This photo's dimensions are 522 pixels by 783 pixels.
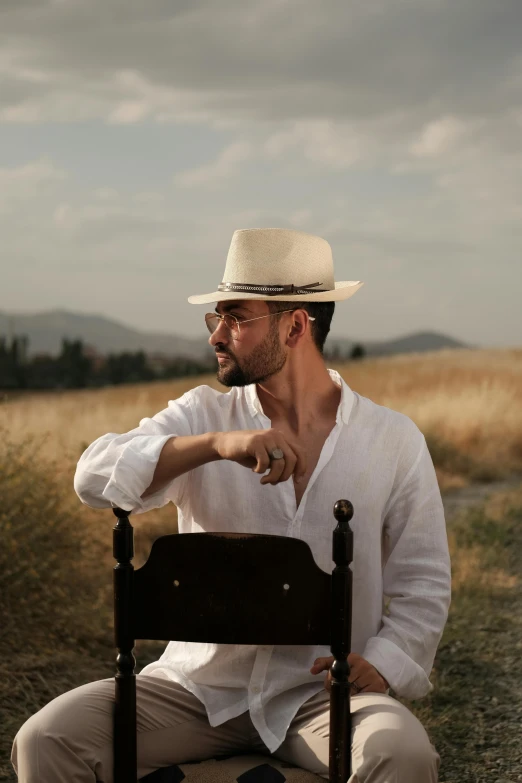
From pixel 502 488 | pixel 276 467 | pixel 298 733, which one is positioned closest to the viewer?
pixel 276 467

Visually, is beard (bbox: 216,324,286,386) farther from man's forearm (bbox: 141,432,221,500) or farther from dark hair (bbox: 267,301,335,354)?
man's forearm (bbox: 141,432,221,500)

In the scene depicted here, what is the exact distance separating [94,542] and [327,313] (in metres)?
3.53

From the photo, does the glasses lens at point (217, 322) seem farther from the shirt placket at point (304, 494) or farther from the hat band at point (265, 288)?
the shirt placket at point (304, 494)

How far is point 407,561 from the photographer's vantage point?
253 cm

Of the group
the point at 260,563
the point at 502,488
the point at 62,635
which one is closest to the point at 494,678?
the point at 62,635

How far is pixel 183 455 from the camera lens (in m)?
2.30

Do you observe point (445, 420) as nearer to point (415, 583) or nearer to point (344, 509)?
point (415, 583)

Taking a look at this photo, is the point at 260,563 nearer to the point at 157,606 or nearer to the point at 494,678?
the point at 157,606

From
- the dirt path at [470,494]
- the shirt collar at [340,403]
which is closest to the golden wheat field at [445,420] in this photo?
the dirt path at [470,494]

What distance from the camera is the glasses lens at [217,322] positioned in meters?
2.58

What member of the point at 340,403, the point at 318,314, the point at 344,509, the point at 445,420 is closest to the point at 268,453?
the point at 344,509

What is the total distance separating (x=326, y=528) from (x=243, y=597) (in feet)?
1.36

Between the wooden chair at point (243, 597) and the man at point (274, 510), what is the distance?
0.43 ft

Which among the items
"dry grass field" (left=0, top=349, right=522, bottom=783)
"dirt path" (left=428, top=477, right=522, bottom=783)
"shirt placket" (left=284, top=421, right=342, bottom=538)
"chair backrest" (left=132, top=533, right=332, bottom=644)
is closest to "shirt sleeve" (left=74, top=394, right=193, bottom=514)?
"chair backrest" (left=132, top=533, right=332, bottom=644)
